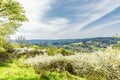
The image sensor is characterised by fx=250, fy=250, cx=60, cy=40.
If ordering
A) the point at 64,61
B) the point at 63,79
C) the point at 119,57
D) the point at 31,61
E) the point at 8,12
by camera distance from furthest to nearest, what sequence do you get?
the point at 8,12, the point at 31,61, the point at 64,61, the point at 63,79, the point at 119,57

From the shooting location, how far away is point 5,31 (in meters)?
30.5

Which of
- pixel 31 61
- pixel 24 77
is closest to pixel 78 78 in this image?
pixel 24 77

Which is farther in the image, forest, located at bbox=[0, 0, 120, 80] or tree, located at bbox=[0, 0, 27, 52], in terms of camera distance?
tree, located at bbox=[0, 0, 27, 52]

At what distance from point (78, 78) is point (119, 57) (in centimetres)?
1183

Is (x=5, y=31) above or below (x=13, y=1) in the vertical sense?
below

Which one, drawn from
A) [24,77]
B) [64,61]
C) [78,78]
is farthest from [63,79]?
[64,61]

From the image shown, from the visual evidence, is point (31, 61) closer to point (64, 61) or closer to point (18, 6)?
point (64, 61)

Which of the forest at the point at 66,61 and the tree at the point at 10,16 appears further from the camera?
the tree at the point at 10,16

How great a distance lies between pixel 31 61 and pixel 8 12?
8.05 metres

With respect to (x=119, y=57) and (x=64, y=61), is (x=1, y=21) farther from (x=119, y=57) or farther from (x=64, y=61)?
(x=119, y=57)

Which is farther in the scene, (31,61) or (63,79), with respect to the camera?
(31,61)

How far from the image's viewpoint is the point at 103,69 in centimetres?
711

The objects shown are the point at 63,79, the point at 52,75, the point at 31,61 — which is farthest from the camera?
the point at 31,61

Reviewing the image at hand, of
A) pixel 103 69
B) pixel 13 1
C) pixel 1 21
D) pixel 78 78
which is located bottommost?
pixel 78 78
